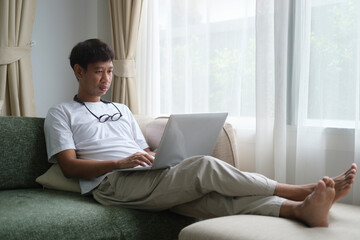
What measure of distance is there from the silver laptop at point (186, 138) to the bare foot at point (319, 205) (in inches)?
22.6

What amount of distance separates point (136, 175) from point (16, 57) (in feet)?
5.16

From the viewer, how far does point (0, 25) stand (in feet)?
9.95

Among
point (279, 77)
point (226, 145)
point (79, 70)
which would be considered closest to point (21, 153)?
point (79, 70)

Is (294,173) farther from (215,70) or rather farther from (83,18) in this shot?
(83,18)

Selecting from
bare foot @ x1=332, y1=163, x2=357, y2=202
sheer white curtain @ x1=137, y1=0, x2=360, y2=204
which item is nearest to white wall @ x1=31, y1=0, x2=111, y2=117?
sheer white curtain @ x1=137, y1=0, x2=360, y2=204

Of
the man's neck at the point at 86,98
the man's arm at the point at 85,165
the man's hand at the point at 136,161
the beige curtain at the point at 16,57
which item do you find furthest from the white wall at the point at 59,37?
the man's hand at the point at 136,161

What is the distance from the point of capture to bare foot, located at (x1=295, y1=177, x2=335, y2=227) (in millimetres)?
1616

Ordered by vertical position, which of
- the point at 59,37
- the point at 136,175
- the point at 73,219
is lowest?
the point at 73,219

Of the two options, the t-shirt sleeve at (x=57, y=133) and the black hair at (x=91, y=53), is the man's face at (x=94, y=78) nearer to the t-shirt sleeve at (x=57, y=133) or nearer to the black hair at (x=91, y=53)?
the black hair at (x=91, y=53)

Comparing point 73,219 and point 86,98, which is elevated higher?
point 86,98

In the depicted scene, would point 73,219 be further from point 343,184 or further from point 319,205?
point 343,184

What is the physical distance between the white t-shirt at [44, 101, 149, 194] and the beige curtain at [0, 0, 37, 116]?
92 cm

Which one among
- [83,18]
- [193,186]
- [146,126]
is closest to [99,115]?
[146,126]

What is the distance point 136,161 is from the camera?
6.54 ft
